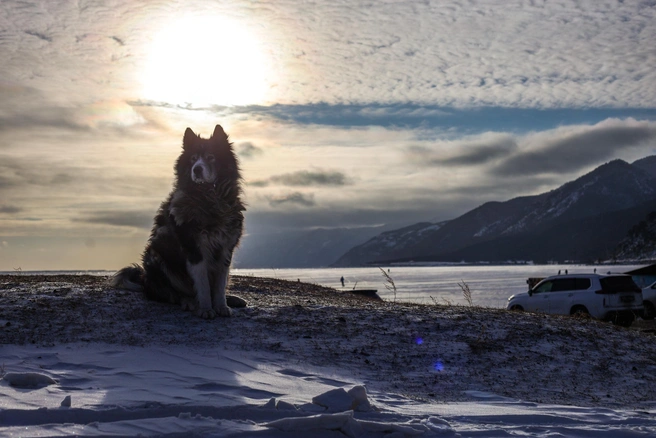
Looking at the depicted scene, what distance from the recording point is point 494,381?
7867mm

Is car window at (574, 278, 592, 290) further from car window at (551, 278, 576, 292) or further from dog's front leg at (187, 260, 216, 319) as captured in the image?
dog's front leg at (187, 260, 216, 319)

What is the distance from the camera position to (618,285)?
67.5 feet

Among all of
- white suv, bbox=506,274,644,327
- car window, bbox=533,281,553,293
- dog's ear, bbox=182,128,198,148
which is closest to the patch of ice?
dog's ear, bbox=182,128,198,148

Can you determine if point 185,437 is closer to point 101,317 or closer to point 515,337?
point 101,317

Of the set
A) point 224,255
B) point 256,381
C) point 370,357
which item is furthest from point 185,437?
point 224,255

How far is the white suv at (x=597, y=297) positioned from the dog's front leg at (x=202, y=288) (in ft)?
46.2

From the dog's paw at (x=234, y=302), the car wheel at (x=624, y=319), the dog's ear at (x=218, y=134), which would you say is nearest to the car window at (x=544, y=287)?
the car wheel at (x=624, y=319)

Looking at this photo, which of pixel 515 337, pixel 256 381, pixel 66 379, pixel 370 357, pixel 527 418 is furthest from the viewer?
pixel 515 337

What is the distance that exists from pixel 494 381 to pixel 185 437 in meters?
4.96

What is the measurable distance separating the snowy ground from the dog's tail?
0.96 feet

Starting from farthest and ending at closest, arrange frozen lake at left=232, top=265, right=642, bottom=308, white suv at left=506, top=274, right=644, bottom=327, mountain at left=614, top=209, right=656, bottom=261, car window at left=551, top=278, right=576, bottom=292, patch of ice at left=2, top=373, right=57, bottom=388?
1. mountain at left=614, top=209, right=656, bottom=261
2. frozen lake at left=232, top=265, right=642, bottom=308
3. car window at left=551, top=278, right=576, bottom=292
4. white suv at left=506, top=274, right=644, bottom=327
5. patch of ice at left=2, top=373, right=57, bottom=388

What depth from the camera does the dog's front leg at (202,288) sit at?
31.6 ft

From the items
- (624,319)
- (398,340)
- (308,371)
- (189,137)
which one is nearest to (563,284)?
(624,319)

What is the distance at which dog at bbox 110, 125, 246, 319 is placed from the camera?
380 inches
